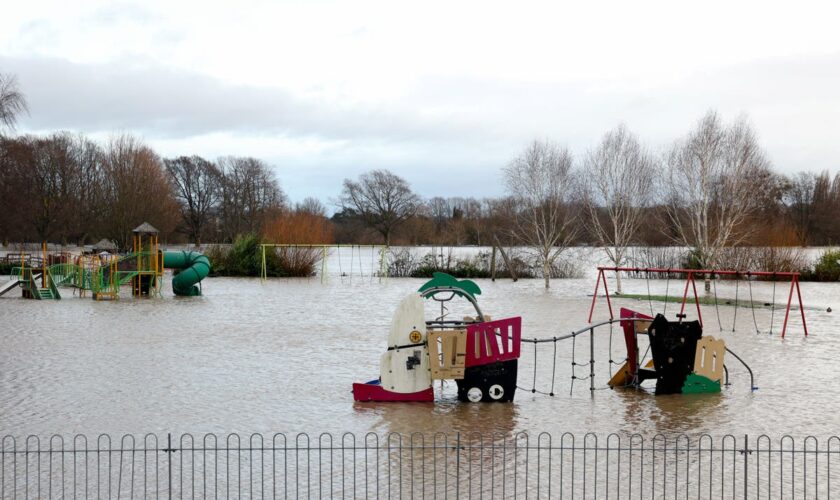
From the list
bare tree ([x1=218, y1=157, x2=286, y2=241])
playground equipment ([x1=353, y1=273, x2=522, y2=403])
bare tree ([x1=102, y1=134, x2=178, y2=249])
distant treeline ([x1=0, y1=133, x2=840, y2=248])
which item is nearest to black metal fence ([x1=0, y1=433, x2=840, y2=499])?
playground equipment ([x1=353, y1=273, x2=522, y2=403])

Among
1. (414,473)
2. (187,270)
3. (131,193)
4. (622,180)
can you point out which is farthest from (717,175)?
(131,193)

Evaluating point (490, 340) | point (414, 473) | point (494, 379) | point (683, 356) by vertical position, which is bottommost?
point (414, 473)

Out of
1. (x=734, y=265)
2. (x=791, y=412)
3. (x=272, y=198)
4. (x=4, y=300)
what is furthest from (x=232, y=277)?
(x=272, y=198)

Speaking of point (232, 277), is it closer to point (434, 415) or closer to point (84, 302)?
point (84, 302)

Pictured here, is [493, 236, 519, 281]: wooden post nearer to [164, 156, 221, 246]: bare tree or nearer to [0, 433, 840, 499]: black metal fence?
[0, 433, 840, 499]: black metal fence

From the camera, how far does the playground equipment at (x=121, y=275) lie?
3166 centimetres

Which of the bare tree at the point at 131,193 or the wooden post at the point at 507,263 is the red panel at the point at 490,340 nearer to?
the wooden post at the point at 507,263

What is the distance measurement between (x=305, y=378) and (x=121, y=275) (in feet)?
74.2

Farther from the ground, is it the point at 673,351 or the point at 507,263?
the point at 507,263

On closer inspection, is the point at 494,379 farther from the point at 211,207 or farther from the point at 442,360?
the point at 211,207

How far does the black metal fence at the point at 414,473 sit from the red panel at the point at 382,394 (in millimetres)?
2332

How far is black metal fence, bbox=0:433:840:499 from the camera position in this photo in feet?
28.1

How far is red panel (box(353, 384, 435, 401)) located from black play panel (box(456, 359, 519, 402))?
62 cm

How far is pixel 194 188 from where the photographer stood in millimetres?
91375
